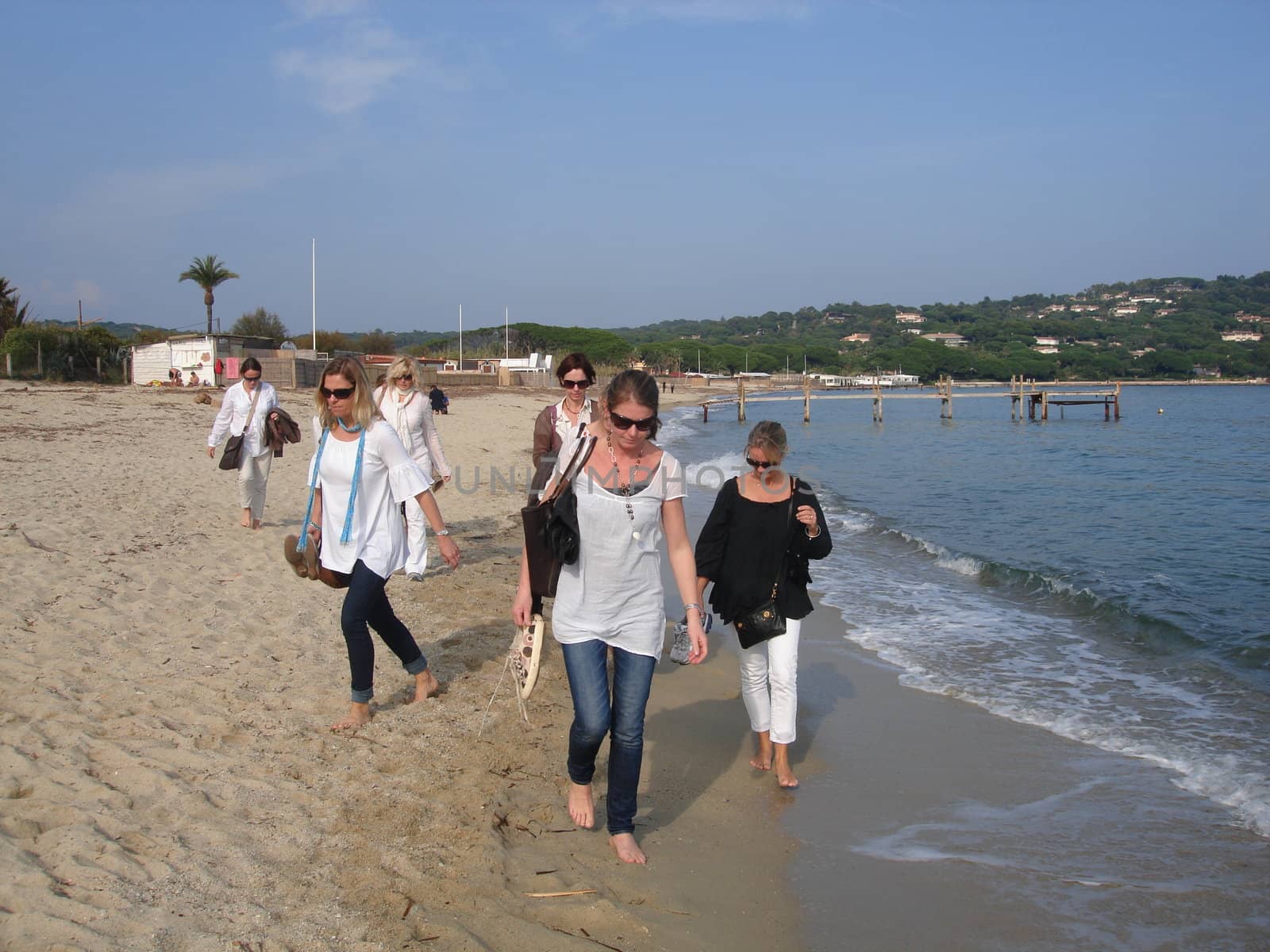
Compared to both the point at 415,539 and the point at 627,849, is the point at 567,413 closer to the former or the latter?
the point at 415,539

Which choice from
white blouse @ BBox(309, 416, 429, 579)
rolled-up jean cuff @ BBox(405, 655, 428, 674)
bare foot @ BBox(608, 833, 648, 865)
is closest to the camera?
bare foot @ BBox(608, 833, 648, 865)

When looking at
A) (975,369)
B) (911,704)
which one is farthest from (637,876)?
(975,369)

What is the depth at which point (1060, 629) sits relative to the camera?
8359 millimetres

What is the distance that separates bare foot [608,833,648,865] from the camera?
354 cm

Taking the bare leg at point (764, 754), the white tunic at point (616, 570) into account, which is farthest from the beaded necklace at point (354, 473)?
the bare leg at point (764, 754)

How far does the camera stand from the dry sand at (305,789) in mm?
2922

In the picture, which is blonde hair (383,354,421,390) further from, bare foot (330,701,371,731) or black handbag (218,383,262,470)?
black handbag (218,383,262,470)

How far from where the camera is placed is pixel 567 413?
18.3ft

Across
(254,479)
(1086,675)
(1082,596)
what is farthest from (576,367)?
(1082,596)

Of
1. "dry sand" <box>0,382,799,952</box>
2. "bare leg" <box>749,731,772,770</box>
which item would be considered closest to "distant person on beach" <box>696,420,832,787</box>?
"bare leg" <box>749,731,772,770</box>

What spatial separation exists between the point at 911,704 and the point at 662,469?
3.55 meters

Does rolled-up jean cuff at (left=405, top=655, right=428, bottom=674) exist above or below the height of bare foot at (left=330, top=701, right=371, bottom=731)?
above

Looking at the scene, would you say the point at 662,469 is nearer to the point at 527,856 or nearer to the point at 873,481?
the point at 527,856

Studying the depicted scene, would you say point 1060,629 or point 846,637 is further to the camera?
point 1060,629
